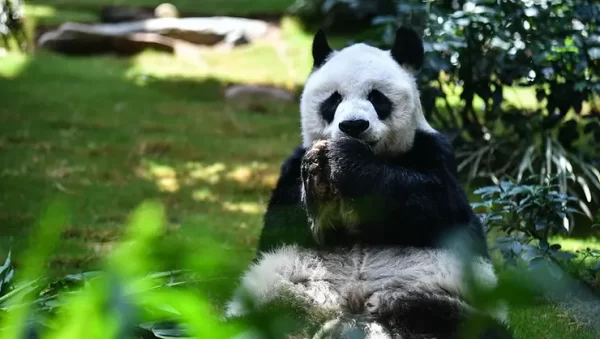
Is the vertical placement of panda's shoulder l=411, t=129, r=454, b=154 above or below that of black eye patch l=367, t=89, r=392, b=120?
below

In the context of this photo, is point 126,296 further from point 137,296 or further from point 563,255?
point 563,255

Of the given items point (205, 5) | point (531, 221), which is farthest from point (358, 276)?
point (205, 5)

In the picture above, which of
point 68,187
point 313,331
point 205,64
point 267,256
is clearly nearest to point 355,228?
point 267,256

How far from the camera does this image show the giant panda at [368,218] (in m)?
2.74

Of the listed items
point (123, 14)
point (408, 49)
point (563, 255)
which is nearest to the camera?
point (408, 49)

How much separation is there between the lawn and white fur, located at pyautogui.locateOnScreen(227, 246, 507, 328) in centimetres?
53

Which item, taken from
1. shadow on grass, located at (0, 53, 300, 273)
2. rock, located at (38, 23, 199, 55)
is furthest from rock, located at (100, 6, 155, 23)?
shadow on grass, located at (0, 53, 300, 273)

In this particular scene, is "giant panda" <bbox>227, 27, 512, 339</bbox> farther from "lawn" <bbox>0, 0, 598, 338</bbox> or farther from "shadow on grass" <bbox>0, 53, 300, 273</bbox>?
"shadow on grass" <bbox>0, 53, 300, 273</bbox>

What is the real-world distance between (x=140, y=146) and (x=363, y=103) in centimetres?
538

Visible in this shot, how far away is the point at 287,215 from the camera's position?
124 inches

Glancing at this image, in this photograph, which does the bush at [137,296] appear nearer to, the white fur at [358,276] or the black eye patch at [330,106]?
the white fur at [358,276]

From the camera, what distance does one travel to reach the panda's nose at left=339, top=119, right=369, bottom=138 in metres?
2.98

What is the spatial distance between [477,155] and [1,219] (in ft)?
13.0

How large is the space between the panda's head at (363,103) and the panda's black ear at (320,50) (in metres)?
0.15
